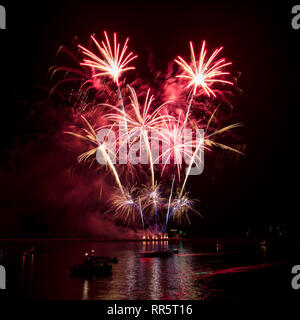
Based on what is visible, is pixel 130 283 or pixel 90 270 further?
pixel 90 270

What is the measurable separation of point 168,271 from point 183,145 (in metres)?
13.1

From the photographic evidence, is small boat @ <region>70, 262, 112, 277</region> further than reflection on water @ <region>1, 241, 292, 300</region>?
Yes

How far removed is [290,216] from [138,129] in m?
104

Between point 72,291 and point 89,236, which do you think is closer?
point 72,291

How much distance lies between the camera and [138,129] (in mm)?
36656

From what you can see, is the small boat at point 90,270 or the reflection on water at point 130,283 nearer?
the reflection on water at point 130,283

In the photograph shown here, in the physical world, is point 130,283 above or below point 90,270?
below

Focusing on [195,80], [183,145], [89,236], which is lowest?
[89,236]
